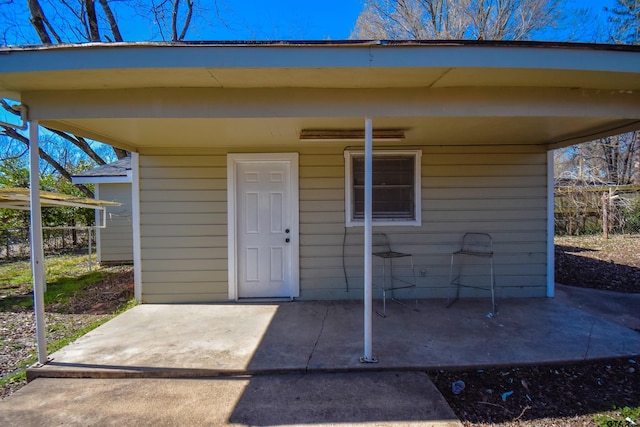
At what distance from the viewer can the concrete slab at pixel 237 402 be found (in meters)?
2.04

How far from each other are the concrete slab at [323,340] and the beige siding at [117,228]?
471cm

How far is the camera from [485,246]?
14.2ft

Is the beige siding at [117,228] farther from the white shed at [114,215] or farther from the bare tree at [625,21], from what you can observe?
the bare tree at [625,21]

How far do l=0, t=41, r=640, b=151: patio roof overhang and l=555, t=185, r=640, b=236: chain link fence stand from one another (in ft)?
23.8

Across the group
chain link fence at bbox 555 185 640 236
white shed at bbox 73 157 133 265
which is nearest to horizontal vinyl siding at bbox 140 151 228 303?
white shed at bbox 73 157 133 265

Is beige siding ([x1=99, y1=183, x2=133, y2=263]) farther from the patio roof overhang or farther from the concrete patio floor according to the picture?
the patio roof overhang

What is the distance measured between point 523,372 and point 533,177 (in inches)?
112

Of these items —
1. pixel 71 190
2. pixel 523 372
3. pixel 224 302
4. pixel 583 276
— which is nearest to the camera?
pixel 523 372

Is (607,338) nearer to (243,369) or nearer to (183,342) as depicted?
(243,369)

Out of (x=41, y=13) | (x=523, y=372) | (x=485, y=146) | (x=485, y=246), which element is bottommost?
(x=523, y=372)

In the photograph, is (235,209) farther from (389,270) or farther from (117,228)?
(117,228)

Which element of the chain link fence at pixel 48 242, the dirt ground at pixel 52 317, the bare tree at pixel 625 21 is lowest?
the dirt ground at pixel 52 317

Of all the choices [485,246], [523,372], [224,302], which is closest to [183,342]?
[224,302]

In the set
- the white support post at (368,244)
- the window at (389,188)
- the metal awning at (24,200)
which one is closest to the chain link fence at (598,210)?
the window at (389,188)
